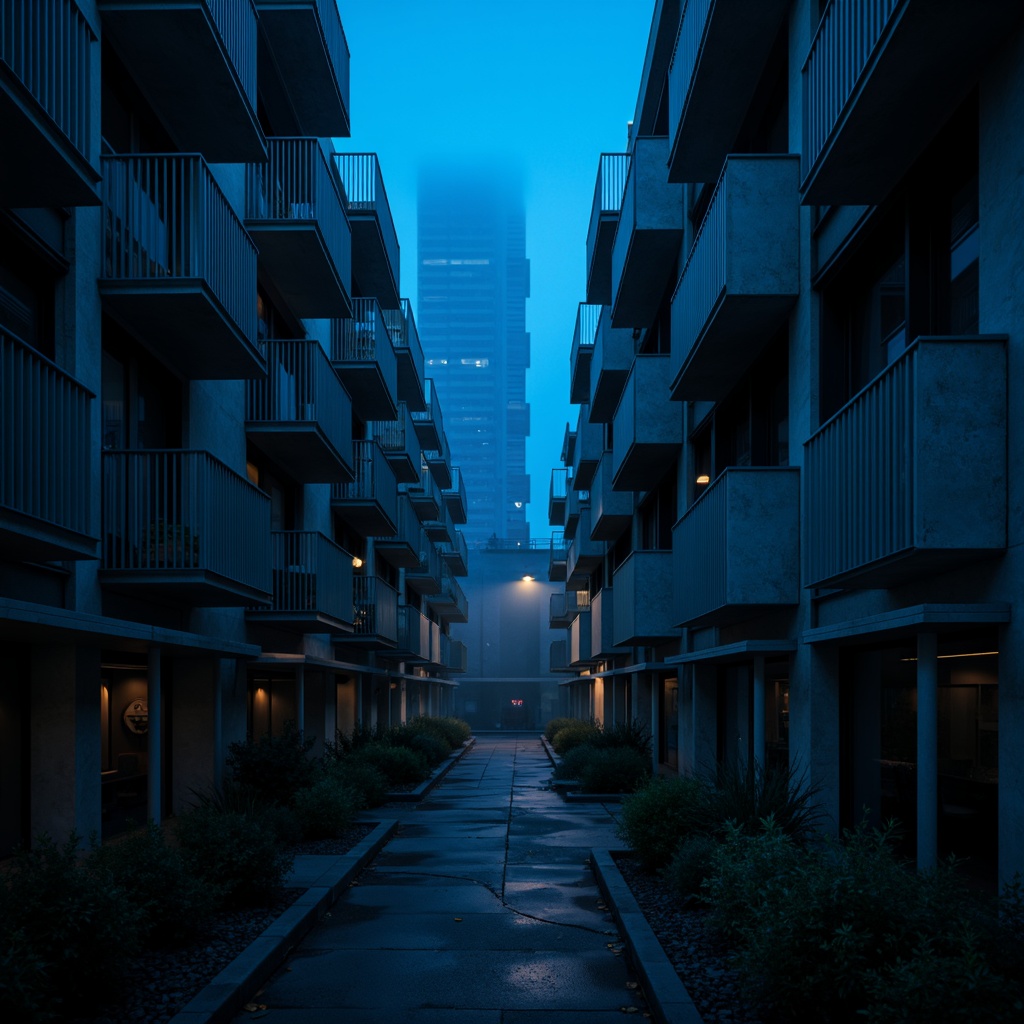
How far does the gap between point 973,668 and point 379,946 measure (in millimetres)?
4788

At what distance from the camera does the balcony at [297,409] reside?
1791 centimetres

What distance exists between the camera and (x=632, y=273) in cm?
1998

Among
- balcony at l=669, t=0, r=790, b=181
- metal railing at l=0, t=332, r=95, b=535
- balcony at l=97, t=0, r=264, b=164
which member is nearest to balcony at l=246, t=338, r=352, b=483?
balcony at l=97, t=0, r=264, b=164

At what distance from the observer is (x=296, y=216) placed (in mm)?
17578

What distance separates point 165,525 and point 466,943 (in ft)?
18.3

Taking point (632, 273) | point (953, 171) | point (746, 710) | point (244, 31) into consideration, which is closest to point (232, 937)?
point (953, 171)

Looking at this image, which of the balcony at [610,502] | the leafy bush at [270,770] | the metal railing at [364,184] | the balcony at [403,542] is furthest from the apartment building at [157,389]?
the balcony at [403,542]

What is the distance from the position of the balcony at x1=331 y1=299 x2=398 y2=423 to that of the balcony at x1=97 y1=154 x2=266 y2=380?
10.2 metres

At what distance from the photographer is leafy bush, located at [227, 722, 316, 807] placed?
48.3ft

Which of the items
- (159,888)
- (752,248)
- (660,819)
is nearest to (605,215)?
(752,248)

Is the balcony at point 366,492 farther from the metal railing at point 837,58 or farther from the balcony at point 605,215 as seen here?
→ the metal railing at point 837,58

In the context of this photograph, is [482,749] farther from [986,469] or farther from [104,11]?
[986,469]

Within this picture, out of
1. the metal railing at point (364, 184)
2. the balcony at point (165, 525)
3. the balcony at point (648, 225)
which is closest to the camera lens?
the balcony at point (165, 525)

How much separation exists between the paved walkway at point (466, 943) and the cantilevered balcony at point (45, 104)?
5.98m
